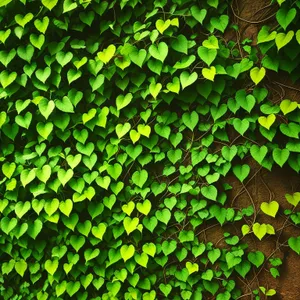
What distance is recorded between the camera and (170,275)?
2.37 m

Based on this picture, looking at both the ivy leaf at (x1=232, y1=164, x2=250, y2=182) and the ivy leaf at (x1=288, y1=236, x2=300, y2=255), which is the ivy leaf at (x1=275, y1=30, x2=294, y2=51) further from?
the ivy leaf at (x1=288, y1=236, x2=300, y2=255)

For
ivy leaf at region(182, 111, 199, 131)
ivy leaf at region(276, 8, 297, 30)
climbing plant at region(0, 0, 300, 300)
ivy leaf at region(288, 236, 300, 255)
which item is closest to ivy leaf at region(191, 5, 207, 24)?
climbing plant at region(0, 0, 300, 300)

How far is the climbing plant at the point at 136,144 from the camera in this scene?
2191 mm

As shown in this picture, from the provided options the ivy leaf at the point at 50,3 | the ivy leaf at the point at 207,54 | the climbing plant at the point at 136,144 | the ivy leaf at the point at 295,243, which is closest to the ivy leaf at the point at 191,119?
the climbing plant at the point at 136,144

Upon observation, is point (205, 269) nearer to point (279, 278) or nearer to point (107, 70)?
point (279, 278)

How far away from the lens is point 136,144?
2.35 m

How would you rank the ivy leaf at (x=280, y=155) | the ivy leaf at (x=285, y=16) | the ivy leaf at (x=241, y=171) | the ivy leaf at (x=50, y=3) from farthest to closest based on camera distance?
the ivy leaf at (x=50, y=3) → the ivy leaf at (x=241, y=171) → the ivy leaf at (x=280, y=155) → the ivy leaf at (x=285, y=16)

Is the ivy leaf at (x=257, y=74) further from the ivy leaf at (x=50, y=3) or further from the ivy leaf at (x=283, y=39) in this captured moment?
the ivy leaf at (x=50, y=3)

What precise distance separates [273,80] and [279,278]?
4.20 feet

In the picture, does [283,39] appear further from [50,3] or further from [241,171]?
[50,3]

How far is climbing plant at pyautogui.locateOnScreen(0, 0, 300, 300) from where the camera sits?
2.19 meters

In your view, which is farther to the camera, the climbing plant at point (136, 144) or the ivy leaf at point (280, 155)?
the climbing plant at point (136, 144)

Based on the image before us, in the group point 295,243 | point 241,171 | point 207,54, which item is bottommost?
point 295,243

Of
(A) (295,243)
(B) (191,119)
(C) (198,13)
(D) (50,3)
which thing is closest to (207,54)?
(C) (198,13)
